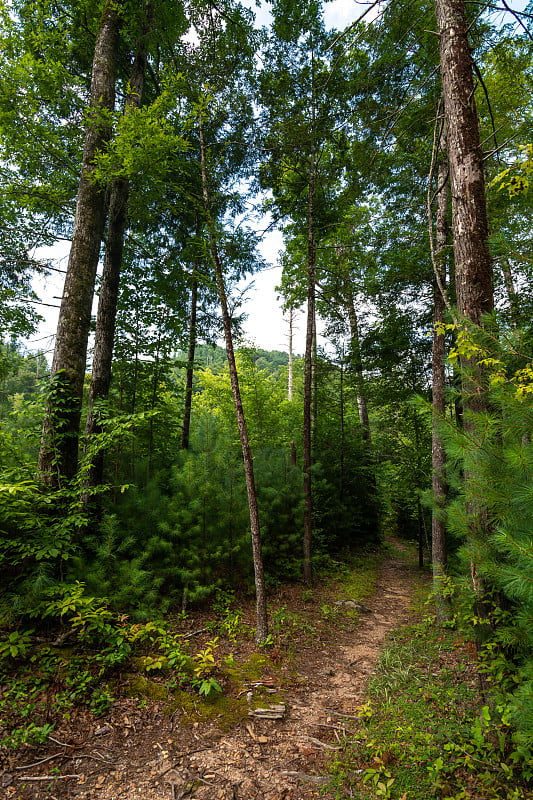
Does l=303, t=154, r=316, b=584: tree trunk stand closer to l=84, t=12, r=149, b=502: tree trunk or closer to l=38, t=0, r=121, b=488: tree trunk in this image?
l=84, t=12, r=149, b=502: tree trunk

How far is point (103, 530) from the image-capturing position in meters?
4.77

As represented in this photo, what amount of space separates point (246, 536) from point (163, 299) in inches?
203

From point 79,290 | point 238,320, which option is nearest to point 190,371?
point 238,320

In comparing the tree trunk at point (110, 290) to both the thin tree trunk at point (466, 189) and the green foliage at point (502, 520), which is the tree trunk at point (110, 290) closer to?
the thin tree trunk at point (466, 189)

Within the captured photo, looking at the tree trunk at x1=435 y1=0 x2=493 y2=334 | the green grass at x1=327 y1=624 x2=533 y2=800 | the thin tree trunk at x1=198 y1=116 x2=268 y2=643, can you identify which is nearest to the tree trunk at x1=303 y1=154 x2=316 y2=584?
the thin tree trunk at x1=198 y1=116 x2=268 y2=643

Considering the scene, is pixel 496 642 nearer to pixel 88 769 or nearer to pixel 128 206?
pixel 88 769

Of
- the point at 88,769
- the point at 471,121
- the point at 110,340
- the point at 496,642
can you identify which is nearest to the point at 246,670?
the point at 88,769

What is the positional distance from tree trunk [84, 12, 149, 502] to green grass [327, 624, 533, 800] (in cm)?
461

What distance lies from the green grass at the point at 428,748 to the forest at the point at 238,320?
0.04m

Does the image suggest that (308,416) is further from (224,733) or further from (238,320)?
(224,733)

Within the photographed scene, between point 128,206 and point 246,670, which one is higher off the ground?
point 128,206

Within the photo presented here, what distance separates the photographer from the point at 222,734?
126 inches

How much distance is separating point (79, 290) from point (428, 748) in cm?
647

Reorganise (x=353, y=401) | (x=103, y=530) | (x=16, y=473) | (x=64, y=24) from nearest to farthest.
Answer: (x=16, y=473)
(x=103, y=530)
(x=64, y=24)
(x=353, y=401)
